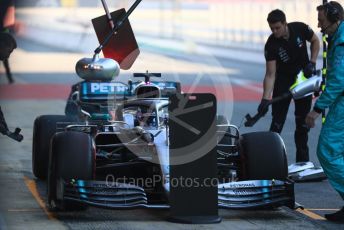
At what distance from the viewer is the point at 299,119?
1072 centimetres

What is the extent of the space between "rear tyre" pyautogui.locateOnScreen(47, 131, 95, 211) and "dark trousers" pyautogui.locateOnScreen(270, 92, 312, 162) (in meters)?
3.07

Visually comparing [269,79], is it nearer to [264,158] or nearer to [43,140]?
[264,158]

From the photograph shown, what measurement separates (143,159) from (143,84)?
1258 millimetres

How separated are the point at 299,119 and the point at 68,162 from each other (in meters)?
3.42

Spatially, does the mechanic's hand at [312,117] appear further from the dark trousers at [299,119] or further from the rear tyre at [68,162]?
the dark trousers at [299,119]

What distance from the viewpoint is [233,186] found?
8.13 metres

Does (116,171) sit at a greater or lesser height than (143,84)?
lesser

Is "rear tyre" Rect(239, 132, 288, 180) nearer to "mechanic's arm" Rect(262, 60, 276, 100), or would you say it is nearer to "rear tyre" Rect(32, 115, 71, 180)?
"mechanic's arm" Rect(262, 60, 276, 100)

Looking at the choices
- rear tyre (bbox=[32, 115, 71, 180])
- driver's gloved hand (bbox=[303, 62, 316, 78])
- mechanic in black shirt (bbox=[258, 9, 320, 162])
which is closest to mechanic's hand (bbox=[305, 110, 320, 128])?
mechanic in black shirt (bbox=[258, 9, 320, 162])

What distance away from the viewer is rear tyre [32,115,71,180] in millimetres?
9906

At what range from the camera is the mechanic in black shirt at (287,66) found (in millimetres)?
10594

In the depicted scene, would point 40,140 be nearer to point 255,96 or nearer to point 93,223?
point 93,223

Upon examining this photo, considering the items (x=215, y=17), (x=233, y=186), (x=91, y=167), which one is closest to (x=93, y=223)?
(x=91, y=167)

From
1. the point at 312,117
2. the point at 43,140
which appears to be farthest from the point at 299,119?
the point at 43,140
